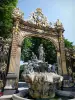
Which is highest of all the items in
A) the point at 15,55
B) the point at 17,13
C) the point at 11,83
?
the point at 17,13

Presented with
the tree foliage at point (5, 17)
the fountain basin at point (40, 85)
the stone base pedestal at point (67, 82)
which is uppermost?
the tree foliage at point (5, 17)

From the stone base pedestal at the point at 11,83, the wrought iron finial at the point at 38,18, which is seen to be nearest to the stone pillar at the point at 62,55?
the wrought iron finial at the point at 38,18

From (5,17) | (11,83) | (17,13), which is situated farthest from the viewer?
(17,13)

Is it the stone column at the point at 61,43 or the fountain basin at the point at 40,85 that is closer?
the fountain basin at the point at 40,85

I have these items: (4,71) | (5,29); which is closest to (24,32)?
(5,29)

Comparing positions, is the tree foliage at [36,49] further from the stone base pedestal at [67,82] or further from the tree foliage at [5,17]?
the stone base pedestal at [67,82]

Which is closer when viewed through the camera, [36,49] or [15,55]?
[15,55]

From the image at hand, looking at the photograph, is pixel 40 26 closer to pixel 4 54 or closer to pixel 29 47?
pixel 4 54

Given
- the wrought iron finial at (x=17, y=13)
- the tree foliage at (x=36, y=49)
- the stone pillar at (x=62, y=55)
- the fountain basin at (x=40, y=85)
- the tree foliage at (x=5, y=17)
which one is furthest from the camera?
the tree foliage at (x=36, y=49)

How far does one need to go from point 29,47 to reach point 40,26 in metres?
8.49

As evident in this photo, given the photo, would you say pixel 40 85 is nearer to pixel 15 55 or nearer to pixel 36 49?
pixel 15 55

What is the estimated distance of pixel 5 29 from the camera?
35.5 ft

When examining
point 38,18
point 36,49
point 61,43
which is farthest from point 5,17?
point 36,49

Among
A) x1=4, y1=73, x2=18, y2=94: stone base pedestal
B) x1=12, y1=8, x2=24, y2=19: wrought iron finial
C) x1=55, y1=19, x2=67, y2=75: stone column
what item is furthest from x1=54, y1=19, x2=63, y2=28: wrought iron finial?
x1=4, y1=73, x2=18, y2=94: stone base pedestal
